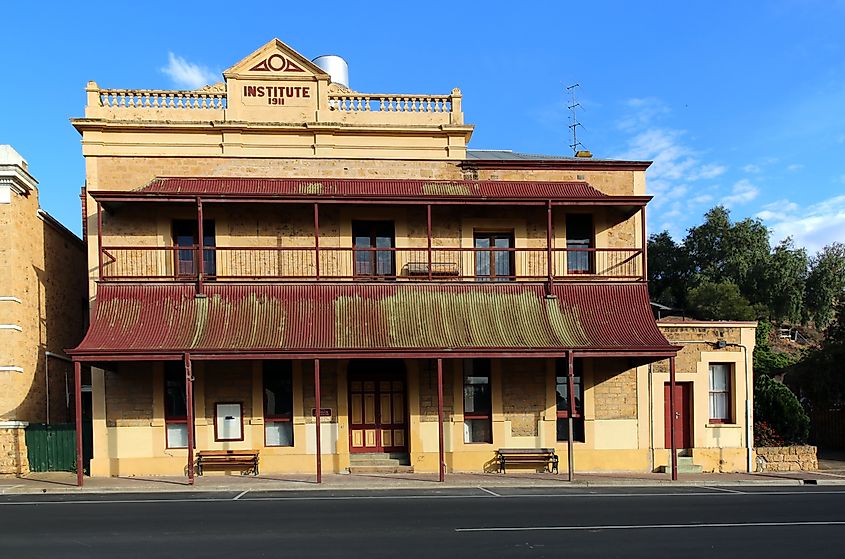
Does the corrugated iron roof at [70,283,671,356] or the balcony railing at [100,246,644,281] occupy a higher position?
the balcony railing at [100,246,644,281]

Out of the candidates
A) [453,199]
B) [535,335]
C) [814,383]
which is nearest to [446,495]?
[535,335]

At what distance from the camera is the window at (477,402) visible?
1800 cm

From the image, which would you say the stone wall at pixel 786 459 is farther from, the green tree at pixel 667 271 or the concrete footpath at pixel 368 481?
the green tree at pixel 667 271

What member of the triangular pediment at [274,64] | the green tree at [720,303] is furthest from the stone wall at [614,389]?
the green tree at [720,303]

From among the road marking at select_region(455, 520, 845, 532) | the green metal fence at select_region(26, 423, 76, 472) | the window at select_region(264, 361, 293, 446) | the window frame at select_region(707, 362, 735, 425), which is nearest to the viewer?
the road marking at select_region(455, 520, 845, 532)

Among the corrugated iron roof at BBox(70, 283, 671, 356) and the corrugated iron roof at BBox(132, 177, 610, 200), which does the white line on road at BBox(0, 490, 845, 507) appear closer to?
the corrugated iron roof at BBox(70, 283, 671, 356)

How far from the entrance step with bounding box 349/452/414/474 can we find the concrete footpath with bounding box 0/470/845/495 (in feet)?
1.64

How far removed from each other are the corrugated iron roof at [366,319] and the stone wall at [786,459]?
4780 millimetres

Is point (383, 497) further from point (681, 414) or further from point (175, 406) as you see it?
point (681, 414)

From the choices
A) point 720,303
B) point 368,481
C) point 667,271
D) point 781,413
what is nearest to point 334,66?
point 368,481

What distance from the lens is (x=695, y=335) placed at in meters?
18.6

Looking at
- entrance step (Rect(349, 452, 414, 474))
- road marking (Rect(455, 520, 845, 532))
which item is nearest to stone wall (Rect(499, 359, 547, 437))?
entrance step (Rect(349, 452, 414, 474))

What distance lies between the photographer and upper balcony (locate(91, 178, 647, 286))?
57.2 feet

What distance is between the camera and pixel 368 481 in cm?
1585
